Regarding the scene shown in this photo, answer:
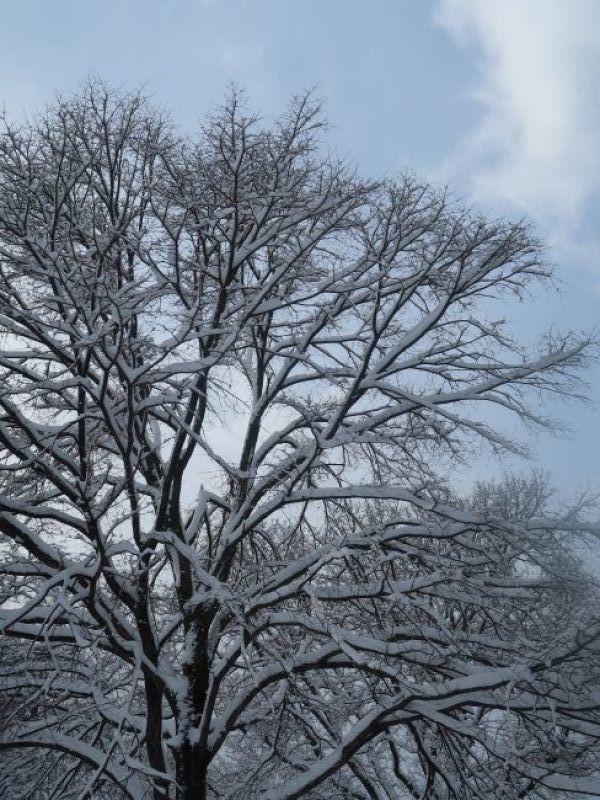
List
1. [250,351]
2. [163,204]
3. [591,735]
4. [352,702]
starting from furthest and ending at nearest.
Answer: [250,351]
[352,702]
[163,204]
[591,735]

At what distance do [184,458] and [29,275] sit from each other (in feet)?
8.47


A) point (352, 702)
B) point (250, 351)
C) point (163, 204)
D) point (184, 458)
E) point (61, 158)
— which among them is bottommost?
point (352, 702)

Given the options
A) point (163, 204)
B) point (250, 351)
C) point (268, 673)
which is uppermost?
point (250, 351)

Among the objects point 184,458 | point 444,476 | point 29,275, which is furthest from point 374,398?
point 29,275

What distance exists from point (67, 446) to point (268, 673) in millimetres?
3867

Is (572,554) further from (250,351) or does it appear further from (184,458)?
(250,351)

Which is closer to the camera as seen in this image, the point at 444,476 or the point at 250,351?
the point at 444,476

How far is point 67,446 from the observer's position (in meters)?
8.88

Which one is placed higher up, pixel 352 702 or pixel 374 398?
pixel 374 398

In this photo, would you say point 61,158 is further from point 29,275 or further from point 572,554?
point 572,554

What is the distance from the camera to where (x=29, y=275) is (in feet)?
25.1

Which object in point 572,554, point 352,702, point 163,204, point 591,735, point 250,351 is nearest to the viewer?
point 591,735

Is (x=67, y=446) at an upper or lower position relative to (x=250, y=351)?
lower

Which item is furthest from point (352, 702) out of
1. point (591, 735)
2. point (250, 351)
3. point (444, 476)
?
point (250, 351)
